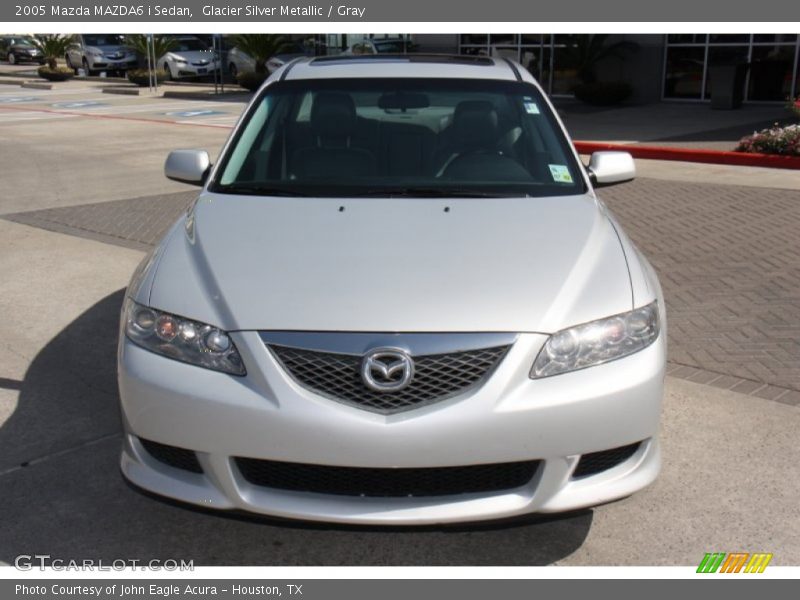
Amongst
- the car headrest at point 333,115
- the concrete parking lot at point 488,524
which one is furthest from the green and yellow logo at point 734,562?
the car headrest at point 333,115

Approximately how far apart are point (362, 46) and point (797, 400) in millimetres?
25624

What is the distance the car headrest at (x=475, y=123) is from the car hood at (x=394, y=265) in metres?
0.63

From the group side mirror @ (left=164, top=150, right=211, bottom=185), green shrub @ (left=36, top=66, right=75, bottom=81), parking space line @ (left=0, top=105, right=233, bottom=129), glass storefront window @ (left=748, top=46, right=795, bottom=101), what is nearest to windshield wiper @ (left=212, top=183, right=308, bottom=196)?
side mirror @ (left=164, top=150, right=211, bottom=185)

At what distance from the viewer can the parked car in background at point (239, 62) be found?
104ft

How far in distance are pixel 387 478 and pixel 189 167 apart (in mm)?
2436

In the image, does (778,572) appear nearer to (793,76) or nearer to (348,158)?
(348,158)

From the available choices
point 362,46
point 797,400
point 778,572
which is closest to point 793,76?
point 362,46

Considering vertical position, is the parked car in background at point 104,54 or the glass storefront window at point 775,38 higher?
the glass storefront window at point 775,38

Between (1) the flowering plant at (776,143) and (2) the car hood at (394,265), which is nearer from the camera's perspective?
(2) the car hood at (394,265)

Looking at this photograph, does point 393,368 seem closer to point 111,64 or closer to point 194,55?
point 194,55

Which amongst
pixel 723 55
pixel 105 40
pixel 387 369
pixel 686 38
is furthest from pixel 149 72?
pixel 387 369

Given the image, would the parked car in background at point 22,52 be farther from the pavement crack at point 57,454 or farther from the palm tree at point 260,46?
the pavement crack at point 57,454

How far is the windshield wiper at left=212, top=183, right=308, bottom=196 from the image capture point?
4.23 m

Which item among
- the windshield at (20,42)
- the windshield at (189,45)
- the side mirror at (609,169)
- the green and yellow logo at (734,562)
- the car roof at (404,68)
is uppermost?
the car roof at (404,68)
